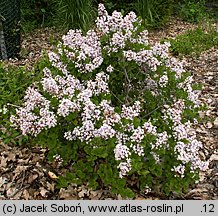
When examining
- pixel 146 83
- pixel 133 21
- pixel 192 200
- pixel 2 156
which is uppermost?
pixel 133 21

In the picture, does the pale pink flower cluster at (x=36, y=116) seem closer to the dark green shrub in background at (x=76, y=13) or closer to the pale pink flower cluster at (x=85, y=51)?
the pale pink flower cluster at (x=85, y=51)

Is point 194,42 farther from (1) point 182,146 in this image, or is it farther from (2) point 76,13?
(1) point 182,146

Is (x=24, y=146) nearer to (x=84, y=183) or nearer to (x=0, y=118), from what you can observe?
(x=0, y=118)

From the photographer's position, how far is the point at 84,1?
6027mm

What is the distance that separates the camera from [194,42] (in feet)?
20.7

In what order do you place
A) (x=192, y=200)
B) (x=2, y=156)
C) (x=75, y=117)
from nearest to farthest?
(x=75, y=117) < (x=192, y=200) < (x=2, y=156)

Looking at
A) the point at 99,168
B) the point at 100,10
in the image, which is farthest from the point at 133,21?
the point at 99,168

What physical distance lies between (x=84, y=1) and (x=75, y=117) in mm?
3704

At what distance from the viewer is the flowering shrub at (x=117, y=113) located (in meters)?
2.60

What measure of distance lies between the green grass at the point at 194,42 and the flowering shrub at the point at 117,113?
291 centimetres

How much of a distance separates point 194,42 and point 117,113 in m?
3.92

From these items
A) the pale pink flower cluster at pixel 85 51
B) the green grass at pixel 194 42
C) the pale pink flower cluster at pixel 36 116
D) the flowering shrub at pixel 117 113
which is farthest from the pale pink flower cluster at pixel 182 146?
the green grass at pixel 194 42

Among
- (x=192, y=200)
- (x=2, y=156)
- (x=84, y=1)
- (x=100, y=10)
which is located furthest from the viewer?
(x=84, y=1)

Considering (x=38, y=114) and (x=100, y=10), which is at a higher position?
(x=100, y=10)
